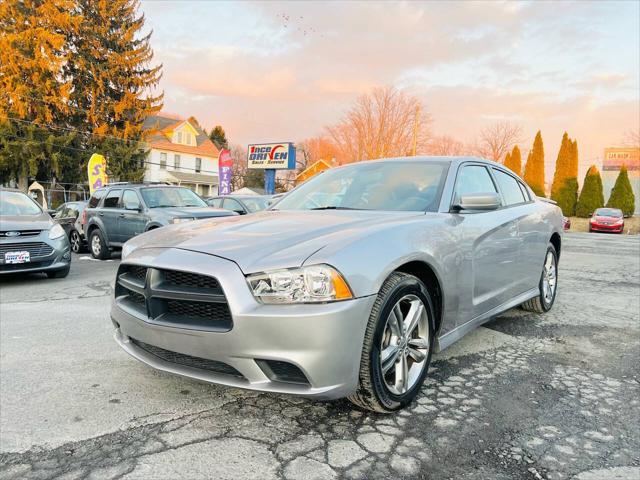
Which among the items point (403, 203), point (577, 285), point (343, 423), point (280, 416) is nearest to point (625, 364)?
point (403, 203)

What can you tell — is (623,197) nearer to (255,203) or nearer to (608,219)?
(608,219)

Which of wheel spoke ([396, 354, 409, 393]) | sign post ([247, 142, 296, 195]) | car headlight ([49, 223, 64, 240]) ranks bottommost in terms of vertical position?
wheel spoke ([396, 354, 409, 393])

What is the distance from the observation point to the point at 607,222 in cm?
2641

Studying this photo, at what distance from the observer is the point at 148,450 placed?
228 centimetres

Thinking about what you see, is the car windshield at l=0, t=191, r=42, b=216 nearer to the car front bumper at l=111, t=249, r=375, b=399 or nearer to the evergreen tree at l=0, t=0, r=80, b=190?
the car front bumper at l=111, t=249, r=375, b=399

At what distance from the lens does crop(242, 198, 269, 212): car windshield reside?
1320 centimetres

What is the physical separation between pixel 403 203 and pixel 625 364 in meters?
2.15

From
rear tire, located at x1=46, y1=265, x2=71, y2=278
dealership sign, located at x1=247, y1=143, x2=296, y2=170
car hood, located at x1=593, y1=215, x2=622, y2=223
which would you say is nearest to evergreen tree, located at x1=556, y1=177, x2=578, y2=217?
car hood, located at x1=593, y1=215, x2=622, y2=223

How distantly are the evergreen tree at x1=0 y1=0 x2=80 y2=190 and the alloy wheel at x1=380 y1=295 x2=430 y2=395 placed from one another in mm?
36197

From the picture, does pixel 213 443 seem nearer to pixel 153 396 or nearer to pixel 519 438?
pixel 153 396

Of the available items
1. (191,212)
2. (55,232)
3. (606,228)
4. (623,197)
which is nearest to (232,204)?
(191,212)

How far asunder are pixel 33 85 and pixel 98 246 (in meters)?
29.0

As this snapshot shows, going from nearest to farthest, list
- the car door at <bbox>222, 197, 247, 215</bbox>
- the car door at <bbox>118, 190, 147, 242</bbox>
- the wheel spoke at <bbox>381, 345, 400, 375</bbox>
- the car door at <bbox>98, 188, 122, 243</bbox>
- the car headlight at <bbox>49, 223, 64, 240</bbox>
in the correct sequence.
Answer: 1. the wheel spoke at <bbox>381, 345, 400, 375</bbox>
2. the car headlight at <bbox>49, 223, 64, 240</bbox>
3. the car door at <bbox>118, 190, 147, 242</bbox>
4. the car door at <bbox>98, 188, 122, 243</bbox>
5. the car door at <bbox>222, 197, 247, 215</bbox>

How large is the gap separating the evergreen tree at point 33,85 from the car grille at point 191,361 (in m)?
35.6
